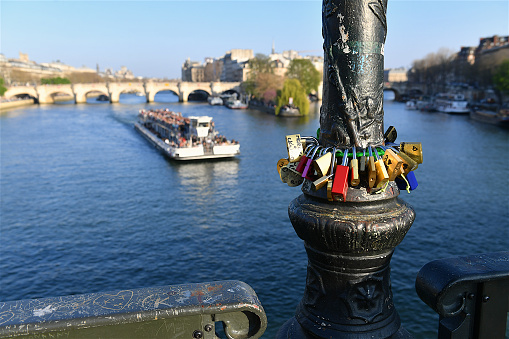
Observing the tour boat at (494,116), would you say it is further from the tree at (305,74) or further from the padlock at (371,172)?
the padlock at (371,172)

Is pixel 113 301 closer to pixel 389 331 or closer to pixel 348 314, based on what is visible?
pixel 348 314

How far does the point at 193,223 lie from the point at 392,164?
16619mm

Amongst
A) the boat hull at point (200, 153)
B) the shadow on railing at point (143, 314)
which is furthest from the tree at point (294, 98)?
the shadow on railing at point (143, 314)

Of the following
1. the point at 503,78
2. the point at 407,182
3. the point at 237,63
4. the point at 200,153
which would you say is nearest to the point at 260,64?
the point at 503,78

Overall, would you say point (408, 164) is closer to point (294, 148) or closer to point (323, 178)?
point (323, 178)

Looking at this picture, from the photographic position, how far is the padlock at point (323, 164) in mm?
2289

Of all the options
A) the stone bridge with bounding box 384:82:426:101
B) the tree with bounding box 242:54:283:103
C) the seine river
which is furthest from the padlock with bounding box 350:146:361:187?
the stone bridge with bounding box 384:82:426:101

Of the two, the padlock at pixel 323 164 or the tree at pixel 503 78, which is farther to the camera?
the tree at pixel 503 78

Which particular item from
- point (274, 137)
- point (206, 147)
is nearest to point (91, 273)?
point (206, 147)

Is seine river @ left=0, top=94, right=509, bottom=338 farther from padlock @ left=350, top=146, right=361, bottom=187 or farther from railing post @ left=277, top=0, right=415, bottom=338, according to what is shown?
padlock @ left=350, top=146, right=361, bottom=187

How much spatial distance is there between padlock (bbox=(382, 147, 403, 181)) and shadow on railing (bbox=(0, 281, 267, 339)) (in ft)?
3.23

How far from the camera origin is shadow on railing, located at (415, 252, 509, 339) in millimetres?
2104

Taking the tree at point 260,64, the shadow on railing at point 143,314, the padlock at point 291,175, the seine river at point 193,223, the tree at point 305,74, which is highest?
the tree at point 260,64

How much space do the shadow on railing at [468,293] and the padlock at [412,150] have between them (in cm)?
59
